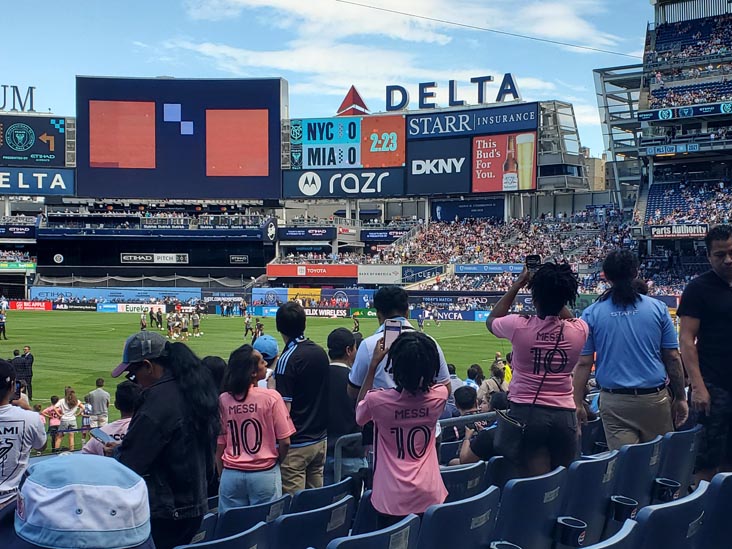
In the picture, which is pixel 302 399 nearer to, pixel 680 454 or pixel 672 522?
pixel 680 454

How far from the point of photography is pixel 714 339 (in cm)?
531

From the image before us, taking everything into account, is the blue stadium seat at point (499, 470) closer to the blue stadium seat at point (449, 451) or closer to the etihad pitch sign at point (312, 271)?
the blue stadium seat at point (449, 451)

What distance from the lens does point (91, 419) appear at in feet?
49.0

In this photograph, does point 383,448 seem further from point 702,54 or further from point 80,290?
point 80,290

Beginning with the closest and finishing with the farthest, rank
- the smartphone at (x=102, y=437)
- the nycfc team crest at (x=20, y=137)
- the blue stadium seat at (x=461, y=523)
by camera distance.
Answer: the blue stadium seat at (x=461, y=523) → the smartphone at (x=102, y=437) → the nycfc team crest at (x=20, y=137)

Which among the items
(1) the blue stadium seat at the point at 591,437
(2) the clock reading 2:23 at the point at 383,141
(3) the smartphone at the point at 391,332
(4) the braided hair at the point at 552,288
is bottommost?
(1) the blue stadium seat at the point at 591,437

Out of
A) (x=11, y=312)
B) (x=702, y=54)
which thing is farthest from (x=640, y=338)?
(x=11, y=312)

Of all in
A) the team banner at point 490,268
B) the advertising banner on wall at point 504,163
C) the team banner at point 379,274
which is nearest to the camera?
the team banner at point 490,268

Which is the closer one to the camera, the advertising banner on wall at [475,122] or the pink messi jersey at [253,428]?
the pink messi jersey at [253,428]

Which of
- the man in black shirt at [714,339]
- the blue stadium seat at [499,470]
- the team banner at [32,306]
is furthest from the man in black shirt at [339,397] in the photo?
the team banner at [32,306]

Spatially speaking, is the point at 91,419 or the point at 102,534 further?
the point at 91,419

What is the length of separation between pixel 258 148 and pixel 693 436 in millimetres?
68114

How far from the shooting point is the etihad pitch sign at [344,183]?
2731 inches

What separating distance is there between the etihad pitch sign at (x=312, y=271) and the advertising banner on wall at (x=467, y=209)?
1197cm
